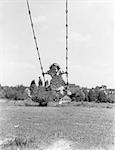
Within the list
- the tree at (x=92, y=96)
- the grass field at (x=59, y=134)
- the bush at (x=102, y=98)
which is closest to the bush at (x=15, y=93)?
the tree at (x=92, y=96)

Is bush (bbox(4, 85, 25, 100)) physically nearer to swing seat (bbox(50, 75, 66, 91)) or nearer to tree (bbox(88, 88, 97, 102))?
tree (bbox(88, 88, 97, 102))

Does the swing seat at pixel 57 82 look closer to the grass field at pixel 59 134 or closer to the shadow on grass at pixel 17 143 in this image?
the grass field at pixel 59 134

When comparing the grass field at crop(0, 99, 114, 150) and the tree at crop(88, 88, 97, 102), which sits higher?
the tree at crop(88, 88, 97, 102)

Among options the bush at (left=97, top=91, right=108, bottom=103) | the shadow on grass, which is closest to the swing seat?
the shadow on grass

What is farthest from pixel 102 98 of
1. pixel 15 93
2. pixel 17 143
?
pixel 17 143

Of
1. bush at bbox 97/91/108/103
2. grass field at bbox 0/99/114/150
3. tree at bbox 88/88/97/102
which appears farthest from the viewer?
bush at bbox 97/91/108/103

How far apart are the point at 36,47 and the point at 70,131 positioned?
348cm

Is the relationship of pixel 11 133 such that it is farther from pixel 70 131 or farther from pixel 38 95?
pixel 38 95

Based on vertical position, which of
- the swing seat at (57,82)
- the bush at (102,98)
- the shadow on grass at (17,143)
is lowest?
the shadow on grass at (17,143)

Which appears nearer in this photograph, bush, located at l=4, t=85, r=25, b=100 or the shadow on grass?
the shadow on grass

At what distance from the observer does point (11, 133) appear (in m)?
11.7

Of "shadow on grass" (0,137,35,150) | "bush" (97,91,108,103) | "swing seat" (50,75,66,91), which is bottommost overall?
"shadow on grass" (0,137,35,150)

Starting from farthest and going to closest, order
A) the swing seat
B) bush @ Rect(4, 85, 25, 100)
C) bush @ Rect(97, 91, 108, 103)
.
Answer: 1. bush @ Rect(4, 85, 25, 100)
2. bush @ Rect(97, 91, 108, 103)
3. the swing seat

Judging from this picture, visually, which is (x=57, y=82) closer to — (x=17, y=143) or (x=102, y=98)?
(x=17, y=143)
